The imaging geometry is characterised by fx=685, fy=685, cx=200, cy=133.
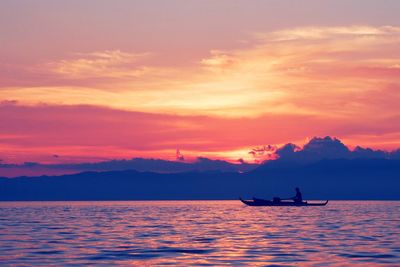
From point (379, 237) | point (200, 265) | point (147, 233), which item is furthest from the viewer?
point (147, 233)

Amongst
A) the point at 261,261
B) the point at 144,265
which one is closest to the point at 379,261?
the point at 261,261

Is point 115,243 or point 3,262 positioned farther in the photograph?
point 115,243

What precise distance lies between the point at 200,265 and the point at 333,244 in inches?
913

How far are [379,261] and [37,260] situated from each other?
27399 mm

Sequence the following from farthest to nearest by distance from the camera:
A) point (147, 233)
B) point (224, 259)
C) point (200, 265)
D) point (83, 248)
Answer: point (147, 233), point (83, 248), point (224, 259), point (200, 265)

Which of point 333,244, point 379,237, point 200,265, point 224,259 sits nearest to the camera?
point 200,265

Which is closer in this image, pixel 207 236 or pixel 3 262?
pixel 3 262

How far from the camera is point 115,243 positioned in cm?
7275

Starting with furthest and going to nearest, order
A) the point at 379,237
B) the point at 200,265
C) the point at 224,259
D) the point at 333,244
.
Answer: the point at 379,237, the point at 333,244, the point at 224,259, the point at 200,265

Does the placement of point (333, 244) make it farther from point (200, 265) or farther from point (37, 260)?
point (37, 260)

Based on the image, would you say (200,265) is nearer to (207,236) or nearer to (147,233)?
(207,236)

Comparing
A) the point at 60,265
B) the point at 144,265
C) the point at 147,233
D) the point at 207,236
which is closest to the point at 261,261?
the point at 144,265

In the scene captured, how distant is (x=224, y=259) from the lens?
183 ft

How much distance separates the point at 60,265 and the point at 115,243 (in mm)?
20569
